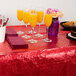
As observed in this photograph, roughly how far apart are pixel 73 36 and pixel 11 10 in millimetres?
782

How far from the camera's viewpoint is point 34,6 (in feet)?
6.77

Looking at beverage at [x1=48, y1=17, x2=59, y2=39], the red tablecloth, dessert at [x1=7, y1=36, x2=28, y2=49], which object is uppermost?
beverage at [x1=48, y1=17, x2=59, y2=39]

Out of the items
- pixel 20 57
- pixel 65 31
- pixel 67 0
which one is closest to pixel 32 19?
pixel 20 57

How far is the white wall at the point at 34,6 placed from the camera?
1.94 m

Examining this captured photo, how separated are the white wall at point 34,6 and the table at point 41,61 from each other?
65cm

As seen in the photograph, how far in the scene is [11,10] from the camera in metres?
1.97

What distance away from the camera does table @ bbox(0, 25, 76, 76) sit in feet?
4.01

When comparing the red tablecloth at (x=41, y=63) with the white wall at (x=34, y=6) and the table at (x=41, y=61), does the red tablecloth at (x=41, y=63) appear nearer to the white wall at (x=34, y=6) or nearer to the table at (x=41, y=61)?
the table at (x=41, y=61)

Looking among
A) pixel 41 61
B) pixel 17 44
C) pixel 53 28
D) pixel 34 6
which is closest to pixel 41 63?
pixel 41 61

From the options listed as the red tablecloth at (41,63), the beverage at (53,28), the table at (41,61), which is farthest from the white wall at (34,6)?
the red tablecloth at (41,63)

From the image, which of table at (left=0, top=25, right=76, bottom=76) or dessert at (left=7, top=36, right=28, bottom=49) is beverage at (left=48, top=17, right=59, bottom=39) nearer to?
table at (left=0, top=25, right=76, bottom=76)

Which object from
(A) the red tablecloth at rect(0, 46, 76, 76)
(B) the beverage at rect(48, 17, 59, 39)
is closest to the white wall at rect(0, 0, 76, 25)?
(B) the beverage at rect(48, 17, 59, 39)

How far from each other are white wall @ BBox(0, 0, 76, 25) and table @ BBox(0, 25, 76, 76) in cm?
65

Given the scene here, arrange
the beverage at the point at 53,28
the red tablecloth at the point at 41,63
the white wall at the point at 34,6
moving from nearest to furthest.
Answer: the red tablecloth at the point at 41,63, the beverage at the point at 53,28, the white wall at the point at 34,6
